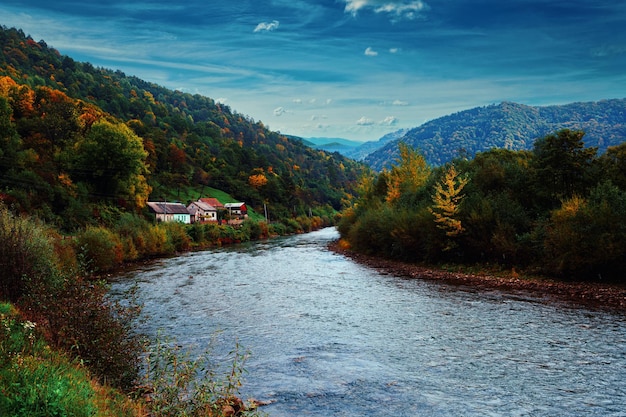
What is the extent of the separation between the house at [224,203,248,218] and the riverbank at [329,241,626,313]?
74.4 m

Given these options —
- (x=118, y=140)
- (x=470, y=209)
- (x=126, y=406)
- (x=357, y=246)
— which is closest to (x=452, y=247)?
(x=470, y=209)

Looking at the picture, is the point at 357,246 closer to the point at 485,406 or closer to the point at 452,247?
the point at 452,247

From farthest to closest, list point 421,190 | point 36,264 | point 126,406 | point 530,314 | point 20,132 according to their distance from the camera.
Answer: point 20,132 < point 421,190 < point 530,314 < point 36,264 < point 126,406

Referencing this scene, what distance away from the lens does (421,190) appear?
4525cm

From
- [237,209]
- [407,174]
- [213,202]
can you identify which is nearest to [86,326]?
[407,174]

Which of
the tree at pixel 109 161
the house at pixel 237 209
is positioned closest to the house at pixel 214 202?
the house at pixel 237 209

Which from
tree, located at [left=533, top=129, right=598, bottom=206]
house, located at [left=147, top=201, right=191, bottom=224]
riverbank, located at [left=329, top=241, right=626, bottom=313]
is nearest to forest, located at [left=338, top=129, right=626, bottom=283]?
tree, located at [left=533, top=129, right=598, bottom=206]

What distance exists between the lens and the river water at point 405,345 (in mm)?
10969

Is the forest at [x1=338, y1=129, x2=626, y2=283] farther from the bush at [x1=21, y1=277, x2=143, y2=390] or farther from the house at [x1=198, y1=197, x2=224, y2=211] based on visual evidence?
the house at [x1=198, y1=197, x2=224, y2=211]

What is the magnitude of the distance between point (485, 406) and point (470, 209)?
1004 inches

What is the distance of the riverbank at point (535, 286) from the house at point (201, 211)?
66886 mm

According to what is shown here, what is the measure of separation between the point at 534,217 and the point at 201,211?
3094 inches

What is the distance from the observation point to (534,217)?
3284cm

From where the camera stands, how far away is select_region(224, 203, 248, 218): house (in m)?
108
